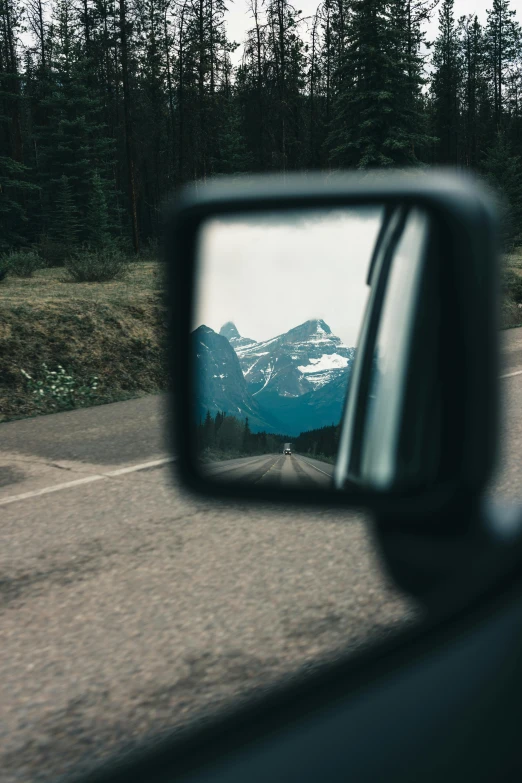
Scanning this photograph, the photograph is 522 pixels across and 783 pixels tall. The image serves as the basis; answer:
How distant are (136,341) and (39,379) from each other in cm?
224

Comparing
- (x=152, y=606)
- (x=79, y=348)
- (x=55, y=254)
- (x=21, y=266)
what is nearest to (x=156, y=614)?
(x=152, y=606)

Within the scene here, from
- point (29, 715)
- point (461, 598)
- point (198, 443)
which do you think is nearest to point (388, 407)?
point (198, 443)

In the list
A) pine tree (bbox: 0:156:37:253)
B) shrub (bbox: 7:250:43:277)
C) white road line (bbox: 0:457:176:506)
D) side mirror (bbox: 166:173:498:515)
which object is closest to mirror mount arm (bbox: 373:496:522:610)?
side mirror (bbox: 166:173:498:515)

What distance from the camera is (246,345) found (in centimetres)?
203

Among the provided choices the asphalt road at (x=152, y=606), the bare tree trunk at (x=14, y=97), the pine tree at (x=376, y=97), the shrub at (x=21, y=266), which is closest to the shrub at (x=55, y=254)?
the shrub at (x=21, y=266)

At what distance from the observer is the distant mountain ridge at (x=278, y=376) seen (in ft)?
6.13

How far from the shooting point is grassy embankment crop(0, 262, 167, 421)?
1027 centimetres

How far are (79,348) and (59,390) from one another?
146 centimetres

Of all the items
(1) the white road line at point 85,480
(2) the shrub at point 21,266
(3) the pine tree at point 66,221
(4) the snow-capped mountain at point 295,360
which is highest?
(4) the snow-capped mountain at point 295,360

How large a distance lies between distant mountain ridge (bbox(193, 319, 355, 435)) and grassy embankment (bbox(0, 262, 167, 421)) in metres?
7.65

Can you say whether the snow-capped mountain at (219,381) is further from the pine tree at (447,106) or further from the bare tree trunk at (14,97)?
the pine tree at (447,106)

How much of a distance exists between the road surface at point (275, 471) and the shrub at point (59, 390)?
26.8ft

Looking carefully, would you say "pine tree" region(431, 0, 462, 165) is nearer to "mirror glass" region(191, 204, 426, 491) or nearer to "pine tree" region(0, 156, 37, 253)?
"pine tree" region(0, 156, 37, 253)

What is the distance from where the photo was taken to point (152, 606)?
3.53 m
